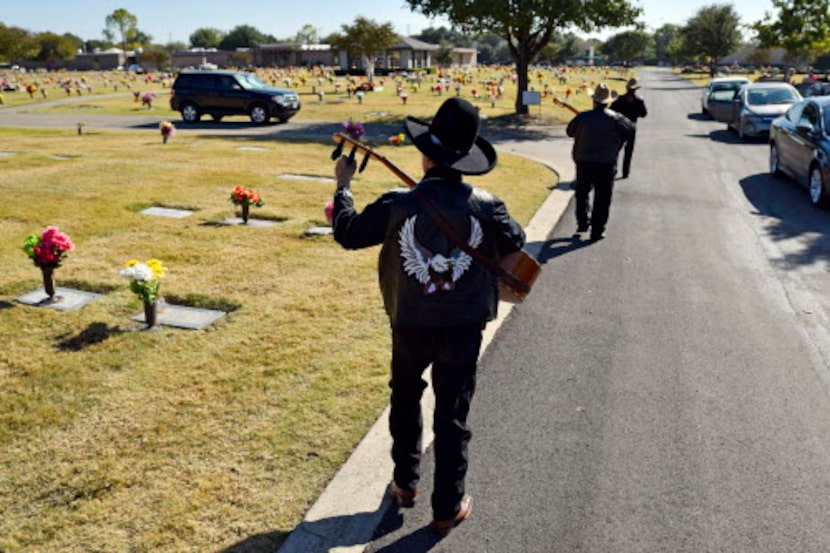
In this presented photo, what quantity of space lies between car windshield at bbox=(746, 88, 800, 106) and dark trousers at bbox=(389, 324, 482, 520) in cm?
1955

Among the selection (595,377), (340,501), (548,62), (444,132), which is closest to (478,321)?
(444,132)

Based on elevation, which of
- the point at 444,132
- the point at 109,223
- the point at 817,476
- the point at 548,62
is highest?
the point at 548,62

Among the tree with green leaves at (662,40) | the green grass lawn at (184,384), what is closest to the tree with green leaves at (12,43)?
the green grass lawn at (184,384)

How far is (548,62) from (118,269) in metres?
128

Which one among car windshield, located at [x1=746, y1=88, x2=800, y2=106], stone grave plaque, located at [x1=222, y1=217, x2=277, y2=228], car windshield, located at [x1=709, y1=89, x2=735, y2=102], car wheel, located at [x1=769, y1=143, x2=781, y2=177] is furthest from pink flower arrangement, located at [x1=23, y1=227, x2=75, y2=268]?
car windshield, located at [x1=709, y1=89, x2=735, y2=102]

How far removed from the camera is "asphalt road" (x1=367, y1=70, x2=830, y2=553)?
3.38m

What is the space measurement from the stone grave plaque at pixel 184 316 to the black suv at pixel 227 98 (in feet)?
62.6

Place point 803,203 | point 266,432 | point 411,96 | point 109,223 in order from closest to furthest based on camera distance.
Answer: point 266,432 < point 109,223 < point 803,203 < point 411,96

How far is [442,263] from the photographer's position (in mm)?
3053

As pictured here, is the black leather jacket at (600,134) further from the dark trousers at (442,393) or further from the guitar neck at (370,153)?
the dark trousers at (442,393)

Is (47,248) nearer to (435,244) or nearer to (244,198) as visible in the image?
(244,198)

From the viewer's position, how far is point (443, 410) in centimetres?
326

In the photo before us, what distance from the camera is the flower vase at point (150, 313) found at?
18.7 ft

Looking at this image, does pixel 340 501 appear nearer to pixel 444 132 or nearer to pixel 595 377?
pixel 444 132
